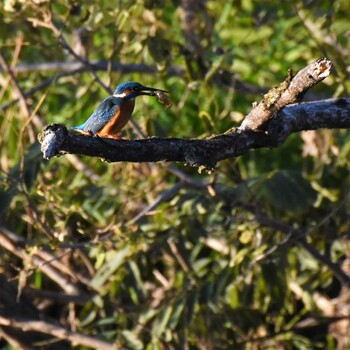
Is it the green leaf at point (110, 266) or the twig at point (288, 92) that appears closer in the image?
the twig at point (288, 92)

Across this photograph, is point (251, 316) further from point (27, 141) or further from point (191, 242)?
point (27, 141)

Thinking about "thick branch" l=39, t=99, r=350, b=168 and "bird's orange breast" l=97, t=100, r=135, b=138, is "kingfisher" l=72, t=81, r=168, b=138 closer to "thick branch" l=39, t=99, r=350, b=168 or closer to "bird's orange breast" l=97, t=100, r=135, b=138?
"bird's orange breast" l=97, t=100, r=135, b=138

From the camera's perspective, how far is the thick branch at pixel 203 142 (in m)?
2.48

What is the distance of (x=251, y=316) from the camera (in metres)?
4.84

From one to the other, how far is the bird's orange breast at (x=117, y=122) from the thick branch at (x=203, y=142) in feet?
1.82

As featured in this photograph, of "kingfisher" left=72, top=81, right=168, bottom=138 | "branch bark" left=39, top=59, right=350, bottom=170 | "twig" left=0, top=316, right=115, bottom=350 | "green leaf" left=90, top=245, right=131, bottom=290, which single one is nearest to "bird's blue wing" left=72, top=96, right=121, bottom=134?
"kingfisher" left=72, top=81, right=168, bottom=138

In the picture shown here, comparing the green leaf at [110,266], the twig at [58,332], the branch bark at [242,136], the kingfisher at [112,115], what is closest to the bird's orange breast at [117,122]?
the kingfisher at [112,115]

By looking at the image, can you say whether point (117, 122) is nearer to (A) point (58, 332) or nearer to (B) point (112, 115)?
(B) point (112, 115)

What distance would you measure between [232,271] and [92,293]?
3.21ft

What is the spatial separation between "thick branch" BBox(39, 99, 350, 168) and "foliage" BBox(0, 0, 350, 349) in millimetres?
912

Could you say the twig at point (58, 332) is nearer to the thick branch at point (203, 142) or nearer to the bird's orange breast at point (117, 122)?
the bird's orange breast at point (117, 122)

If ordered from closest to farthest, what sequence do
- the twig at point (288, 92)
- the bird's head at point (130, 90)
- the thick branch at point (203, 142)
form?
the thick branch at point (203, 142) < the twig at point (288, 92) < the bird's head at point (130, 90)

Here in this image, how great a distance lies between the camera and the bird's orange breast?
3.30 m

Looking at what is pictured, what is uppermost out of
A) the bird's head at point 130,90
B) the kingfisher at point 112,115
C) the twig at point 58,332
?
the bird's head at point 130,90
